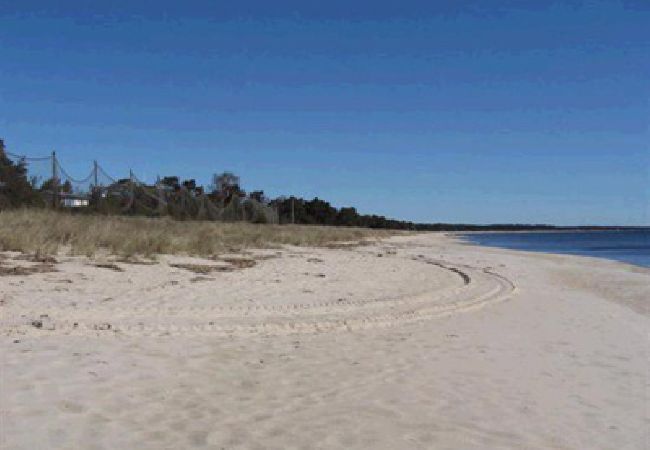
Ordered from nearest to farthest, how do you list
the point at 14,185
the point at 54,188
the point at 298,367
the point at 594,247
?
1. the point at 298,367
2. the point at 14,185
3. the point at 54,188
4. the point at 594,247

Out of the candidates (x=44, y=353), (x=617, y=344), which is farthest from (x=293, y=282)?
(x=44, y=353)

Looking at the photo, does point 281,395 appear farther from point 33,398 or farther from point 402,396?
point 33,398

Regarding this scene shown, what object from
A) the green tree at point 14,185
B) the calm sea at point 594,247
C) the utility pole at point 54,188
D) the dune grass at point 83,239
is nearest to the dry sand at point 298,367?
the dune grass at point 83,239

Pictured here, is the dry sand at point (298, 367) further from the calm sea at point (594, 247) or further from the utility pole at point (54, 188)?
the calm sea at point (594, 247)

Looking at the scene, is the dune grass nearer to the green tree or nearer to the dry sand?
the dry sand

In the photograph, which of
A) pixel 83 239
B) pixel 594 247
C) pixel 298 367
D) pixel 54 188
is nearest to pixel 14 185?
pixel 54 188

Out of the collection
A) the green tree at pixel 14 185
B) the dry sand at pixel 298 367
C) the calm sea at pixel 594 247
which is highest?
the green tree at pixel 14 185

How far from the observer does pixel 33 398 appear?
496 cm

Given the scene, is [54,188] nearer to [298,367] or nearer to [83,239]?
[83,239]

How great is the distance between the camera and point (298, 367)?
6.77 m

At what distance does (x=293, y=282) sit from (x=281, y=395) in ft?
28.2

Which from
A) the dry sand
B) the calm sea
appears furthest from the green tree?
the calm sea

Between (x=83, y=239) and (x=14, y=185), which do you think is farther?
(x=14, y=185)

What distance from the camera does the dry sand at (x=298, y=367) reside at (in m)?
4.68
